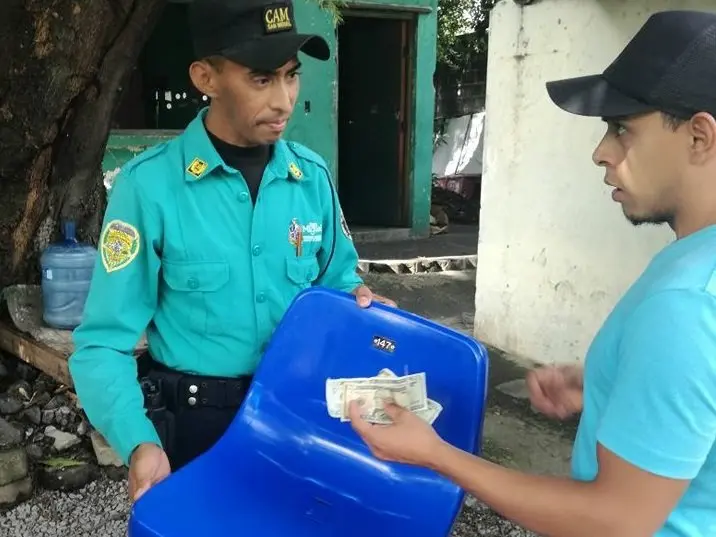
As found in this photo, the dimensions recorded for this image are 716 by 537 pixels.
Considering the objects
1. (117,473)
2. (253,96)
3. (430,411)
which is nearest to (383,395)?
(430,411)

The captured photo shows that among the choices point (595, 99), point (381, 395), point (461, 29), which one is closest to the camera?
point (595, 99)

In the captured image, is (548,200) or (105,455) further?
(548,200)

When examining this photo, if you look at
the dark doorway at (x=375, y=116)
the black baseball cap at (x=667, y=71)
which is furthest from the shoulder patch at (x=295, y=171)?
the dark doorway at (x=375, y=116)

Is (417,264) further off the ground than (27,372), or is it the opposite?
(27,372)

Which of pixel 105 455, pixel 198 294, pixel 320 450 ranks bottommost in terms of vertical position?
pixel 105 455

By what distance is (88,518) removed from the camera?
9.63 ft

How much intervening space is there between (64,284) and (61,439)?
0.78m

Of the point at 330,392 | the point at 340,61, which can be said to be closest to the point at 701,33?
the point at 330,392

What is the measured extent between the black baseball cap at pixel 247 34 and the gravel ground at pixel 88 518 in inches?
77.9

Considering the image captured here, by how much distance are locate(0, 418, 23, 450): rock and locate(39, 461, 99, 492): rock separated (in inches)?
6.2

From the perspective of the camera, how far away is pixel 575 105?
114 centimetres

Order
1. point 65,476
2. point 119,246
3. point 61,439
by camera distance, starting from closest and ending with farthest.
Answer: point 119,246 → point 65,476 → point 61,439

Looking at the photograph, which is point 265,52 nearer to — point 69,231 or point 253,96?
point 253,96

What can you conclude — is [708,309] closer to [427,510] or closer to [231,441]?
[427,510]
